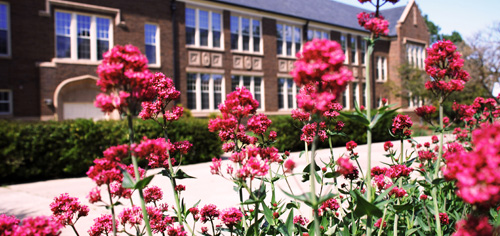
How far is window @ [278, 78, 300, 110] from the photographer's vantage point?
23500 millimetres

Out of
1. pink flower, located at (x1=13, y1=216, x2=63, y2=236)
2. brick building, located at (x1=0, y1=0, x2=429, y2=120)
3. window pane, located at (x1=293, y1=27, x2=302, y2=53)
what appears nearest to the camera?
pink flower, located at (x1=13, y1=216, x2=63, y2=236)

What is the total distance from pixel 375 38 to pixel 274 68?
69.4ft

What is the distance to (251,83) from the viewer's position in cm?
2177

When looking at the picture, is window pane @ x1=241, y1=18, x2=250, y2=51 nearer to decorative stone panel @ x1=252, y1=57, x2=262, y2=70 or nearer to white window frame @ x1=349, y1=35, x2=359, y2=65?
decorative stone panel @ x1=252, y1=57, x2=262, y2=70

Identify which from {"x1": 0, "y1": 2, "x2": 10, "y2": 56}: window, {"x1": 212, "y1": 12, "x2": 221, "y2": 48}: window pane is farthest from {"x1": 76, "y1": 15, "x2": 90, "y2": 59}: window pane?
{"x1": 212, "y1": 12, "x2": 221, "y2": 48}: window pane

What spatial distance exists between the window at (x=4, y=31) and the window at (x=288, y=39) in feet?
50.7

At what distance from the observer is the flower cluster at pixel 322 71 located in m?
1.41

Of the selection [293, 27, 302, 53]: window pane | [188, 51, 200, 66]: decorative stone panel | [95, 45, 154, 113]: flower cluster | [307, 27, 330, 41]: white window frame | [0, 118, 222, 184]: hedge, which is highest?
[307, 27, 330, 41]: white window frame

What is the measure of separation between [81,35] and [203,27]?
674 cm

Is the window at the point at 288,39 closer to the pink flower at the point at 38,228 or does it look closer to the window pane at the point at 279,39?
the window pane at the point at 279,39

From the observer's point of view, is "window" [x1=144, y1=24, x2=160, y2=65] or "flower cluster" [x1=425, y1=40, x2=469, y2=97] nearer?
"flower cluster" [x1=425, y1=40, x2=469, y2=97]

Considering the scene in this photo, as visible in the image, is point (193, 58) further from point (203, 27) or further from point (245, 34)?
point (245, 34)

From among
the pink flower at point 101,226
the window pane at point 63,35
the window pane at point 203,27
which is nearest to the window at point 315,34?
the window pane at point 203,27

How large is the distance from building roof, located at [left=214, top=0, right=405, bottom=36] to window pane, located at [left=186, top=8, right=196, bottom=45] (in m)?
2.17
